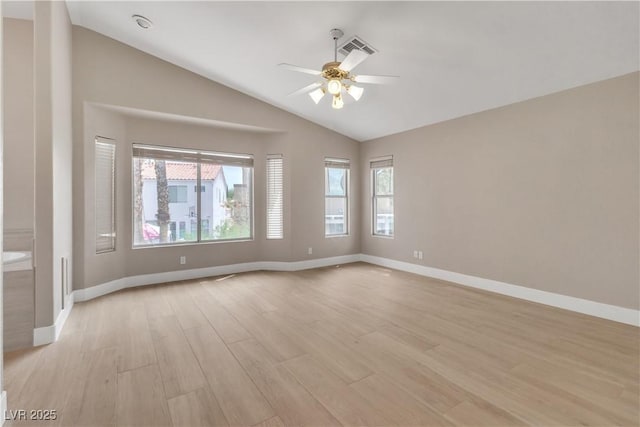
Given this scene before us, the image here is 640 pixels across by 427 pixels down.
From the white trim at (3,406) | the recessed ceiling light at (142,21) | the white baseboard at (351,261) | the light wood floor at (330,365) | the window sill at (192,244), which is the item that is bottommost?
the light wood floor at (330,365)

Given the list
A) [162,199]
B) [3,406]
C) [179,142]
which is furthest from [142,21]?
[3,406]

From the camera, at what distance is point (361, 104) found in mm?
4785

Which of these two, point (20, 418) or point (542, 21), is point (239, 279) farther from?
point (542, 21)

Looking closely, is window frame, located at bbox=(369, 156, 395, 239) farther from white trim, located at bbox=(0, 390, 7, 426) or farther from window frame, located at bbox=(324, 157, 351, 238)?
white trim, located at bbox=(0, 390, 7, 426)

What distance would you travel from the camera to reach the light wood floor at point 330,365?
180 centimetres

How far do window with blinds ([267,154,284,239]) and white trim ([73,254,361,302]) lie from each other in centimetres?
61

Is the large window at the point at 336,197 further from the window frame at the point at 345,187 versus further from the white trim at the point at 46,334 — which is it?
the white trim at the point at 46,334

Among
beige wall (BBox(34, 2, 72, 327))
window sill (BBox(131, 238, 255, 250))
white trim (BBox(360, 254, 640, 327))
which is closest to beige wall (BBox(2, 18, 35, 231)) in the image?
beige wall (BBox(34, 2, 72, 327))

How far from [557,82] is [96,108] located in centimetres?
606

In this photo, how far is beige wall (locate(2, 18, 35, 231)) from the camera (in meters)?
3.39

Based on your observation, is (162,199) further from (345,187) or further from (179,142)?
(345,187)

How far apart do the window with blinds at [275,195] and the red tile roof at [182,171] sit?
0.99m

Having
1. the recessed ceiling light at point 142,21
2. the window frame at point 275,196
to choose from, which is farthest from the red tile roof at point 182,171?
the recessed ceiling light at point 142,21

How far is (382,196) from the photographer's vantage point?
614 cm
